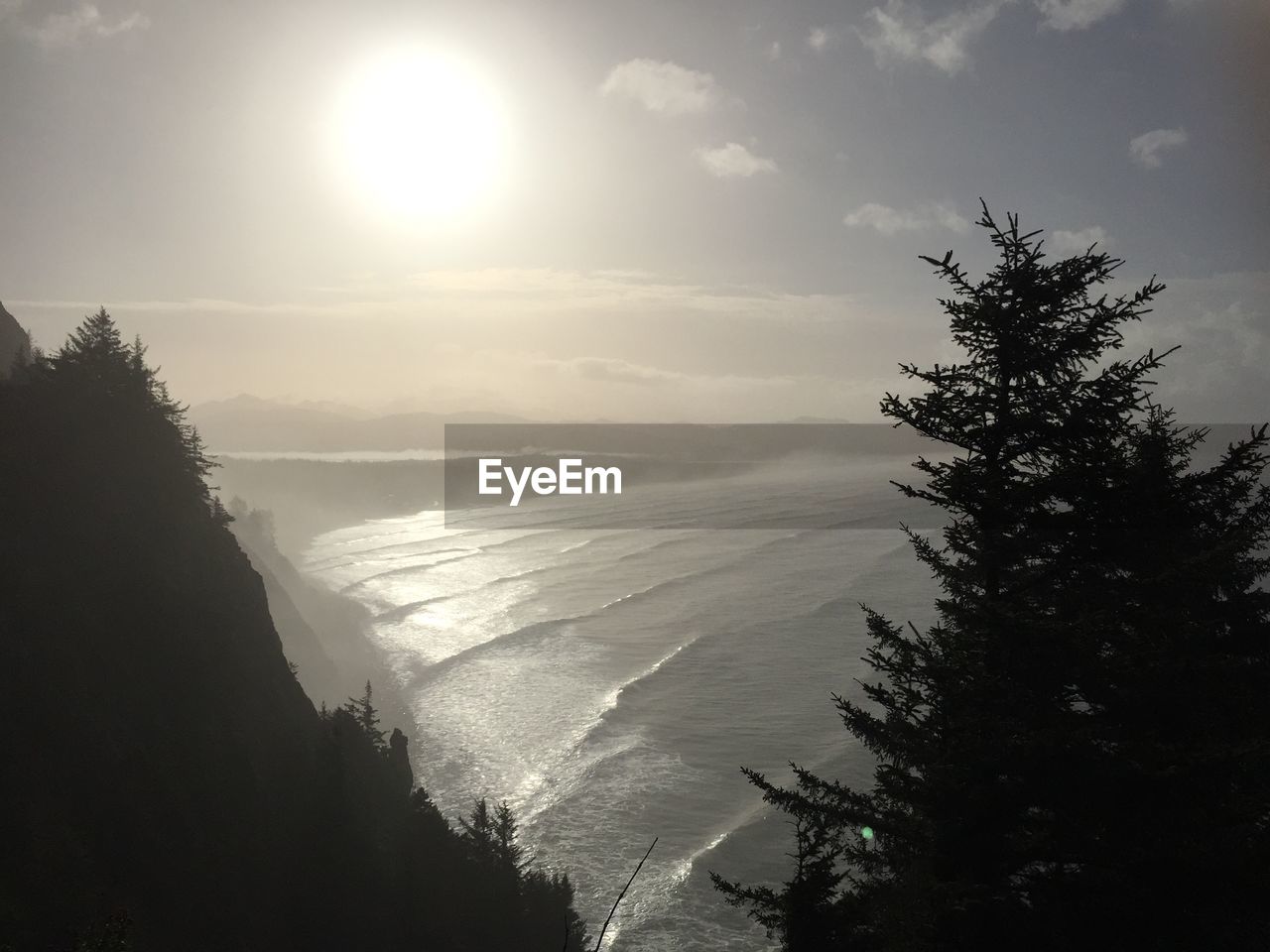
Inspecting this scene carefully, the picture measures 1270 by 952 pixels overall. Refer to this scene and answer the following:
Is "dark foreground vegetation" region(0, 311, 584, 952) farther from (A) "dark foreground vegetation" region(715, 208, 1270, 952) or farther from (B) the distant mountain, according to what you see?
(A) "dark foreground vegetation" region(715, 208, 1270, 952)

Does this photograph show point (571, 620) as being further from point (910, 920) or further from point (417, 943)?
point (910, 920)

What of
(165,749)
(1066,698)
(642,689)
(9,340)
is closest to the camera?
(1066,698)

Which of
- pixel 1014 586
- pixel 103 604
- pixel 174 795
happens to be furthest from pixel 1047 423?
pixel 103 604

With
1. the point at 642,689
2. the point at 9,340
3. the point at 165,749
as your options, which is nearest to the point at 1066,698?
the point at 165,749

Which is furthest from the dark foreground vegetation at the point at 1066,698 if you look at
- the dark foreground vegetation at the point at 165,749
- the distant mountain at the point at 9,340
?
the distant mountain at the point at 9,340

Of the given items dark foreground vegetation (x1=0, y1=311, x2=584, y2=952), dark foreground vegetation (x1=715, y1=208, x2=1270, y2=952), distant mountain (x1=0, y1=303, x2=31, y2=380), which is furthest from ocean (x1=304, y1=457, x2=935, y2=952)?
distant mountain (x1=0, y1=303, x2=31, y2=380)

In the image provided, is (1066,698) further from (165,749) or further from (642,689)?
(642,689)
